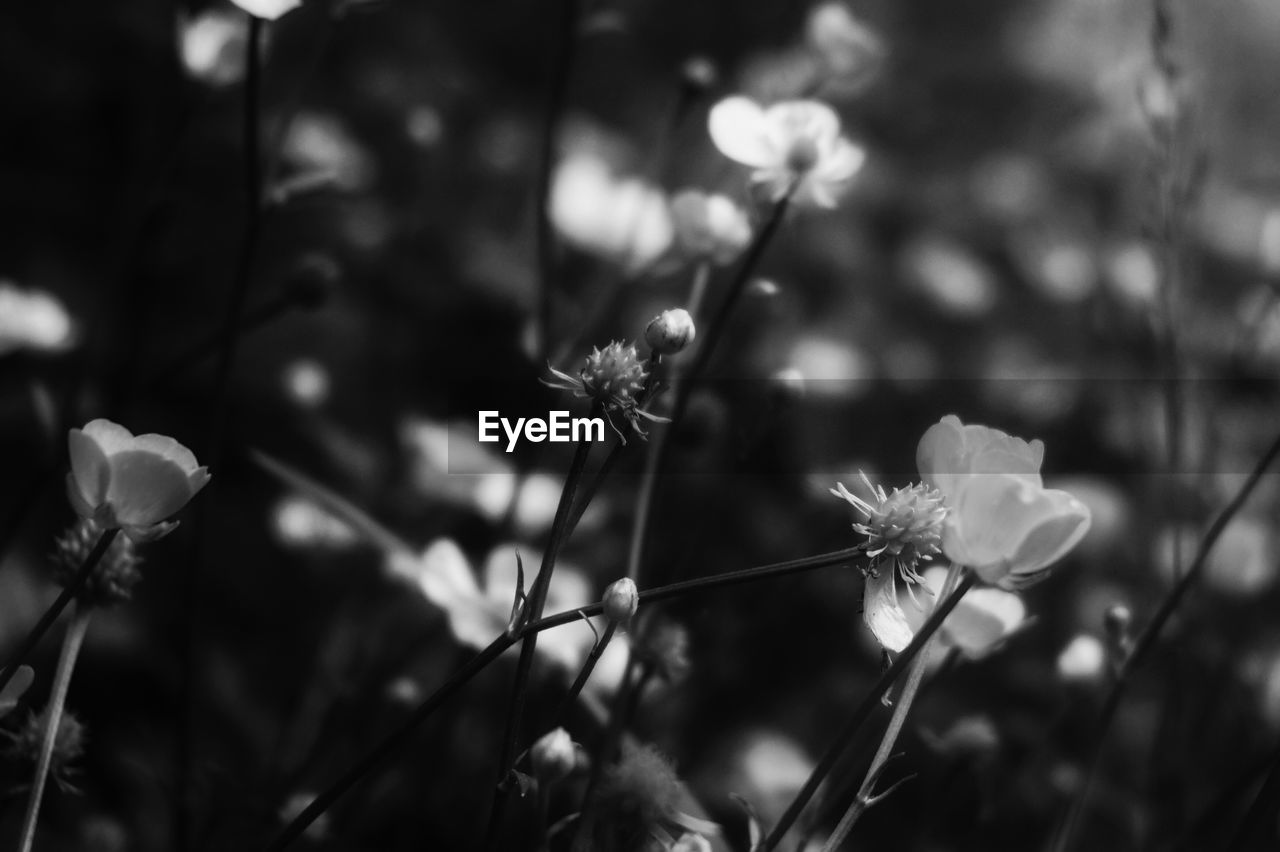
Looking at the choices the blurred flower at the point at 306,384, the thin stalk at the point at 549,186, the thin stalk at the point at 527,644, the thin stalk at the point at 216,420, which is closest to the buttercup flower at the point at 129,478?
the thin stalk at the point at 527,644

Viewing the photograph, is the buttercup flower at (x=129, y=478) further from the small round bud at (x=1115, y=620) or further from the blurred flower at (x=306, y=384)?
the blurred flower at (x=306, y=384)

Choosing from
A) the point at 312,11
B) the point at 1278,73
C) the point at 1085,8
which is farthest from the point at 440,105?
the point at 1278,73

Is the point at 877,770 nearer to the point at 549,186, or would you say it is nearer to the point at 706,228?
the point at 706,228

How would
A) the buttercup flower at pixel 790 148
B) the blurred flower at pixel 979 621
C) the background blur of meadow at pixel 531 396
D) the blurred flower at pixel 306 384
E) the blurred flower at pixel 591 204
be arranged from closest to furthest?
the blurred flower at pixel 979 621, the buttercup flower at pixel 790 148, the background blur of meadow at pixel 531 396, the blurred flower at pixel 306 384, the blurred flower at pixel 591 204

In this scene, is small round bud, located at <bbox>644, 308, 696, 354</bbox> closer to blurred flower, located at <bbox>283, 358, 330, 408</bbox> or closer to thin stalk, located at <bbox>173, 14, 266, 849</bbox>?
thin stalk, located at <bbox>173, 14, 266, 849</bbox>

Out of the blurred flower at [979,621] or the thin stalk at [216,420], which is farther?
the thin stalk at [216,420]

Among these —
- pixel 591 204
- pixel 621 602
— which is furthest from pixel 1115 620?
pixel 591 204

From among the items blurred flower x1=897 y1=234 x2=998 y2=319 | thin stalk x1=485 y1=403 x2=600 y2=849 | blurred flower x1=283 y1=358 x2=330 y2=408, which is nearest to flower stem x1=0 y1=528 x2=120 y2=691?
thin stalk x1=485 y1=403 x2=600 y2=849
